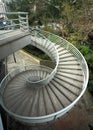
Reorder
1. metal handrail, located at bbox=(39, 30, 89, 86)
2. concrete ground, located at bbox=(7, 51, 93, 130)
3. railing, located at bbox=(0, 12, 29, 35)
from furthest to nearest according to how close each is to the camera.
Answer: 1. metal handrail, located at bbox=(39, 30, 89, 86)
2. concrete ground, located at bbox=(7, 51, 93, 130)
3. railing, located at bbox=(0, 12, 29, 35)

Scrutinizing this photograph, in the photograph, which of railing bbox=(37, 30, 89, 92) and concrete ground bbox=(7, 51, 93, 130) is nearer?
concrete ground bbox=(7, 51, 93, 130)

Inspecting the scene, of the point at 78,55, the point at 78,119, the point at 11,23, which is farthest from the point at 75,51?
the point at 11,23

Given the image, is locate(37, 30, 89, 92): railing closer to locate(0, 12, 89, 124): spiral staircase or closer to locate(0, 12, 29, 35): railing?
locate(0, 12, 89, 124): spiral staircase

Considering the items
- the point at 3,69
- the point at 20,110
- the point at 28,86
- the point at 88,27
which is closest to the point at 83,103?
the point at 28,86

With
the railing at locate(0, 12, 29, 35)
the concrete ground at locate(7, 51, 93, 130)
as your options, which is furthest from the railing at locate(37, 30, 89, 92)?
the railing at locate(0, 12, 29, 35)

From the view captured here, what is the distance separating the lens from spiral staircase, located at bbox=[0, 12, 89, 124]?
9242 millimetres

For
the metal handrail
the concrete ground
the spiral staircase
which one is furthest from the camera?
the metal handrail

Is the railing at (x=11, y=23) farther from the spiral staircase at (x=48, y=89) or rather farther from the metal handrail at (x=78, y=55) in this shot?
the metal handrail at (x=78, y=55)

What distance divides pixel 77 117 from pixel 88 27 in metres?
11.0

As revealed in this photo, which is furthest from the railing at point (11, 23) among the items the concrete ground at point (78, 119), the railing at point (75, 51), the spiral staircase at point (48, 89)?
the concrete ground at point (78, 119)

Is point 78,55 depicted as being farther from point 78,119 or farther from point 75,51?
point 78,119

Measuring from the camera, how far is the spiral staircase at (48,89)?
9.24 m

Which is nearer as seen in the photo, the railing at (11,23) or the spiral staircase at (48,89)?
the railing at (11,23)

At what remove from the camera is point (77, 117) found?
36.4 feet
